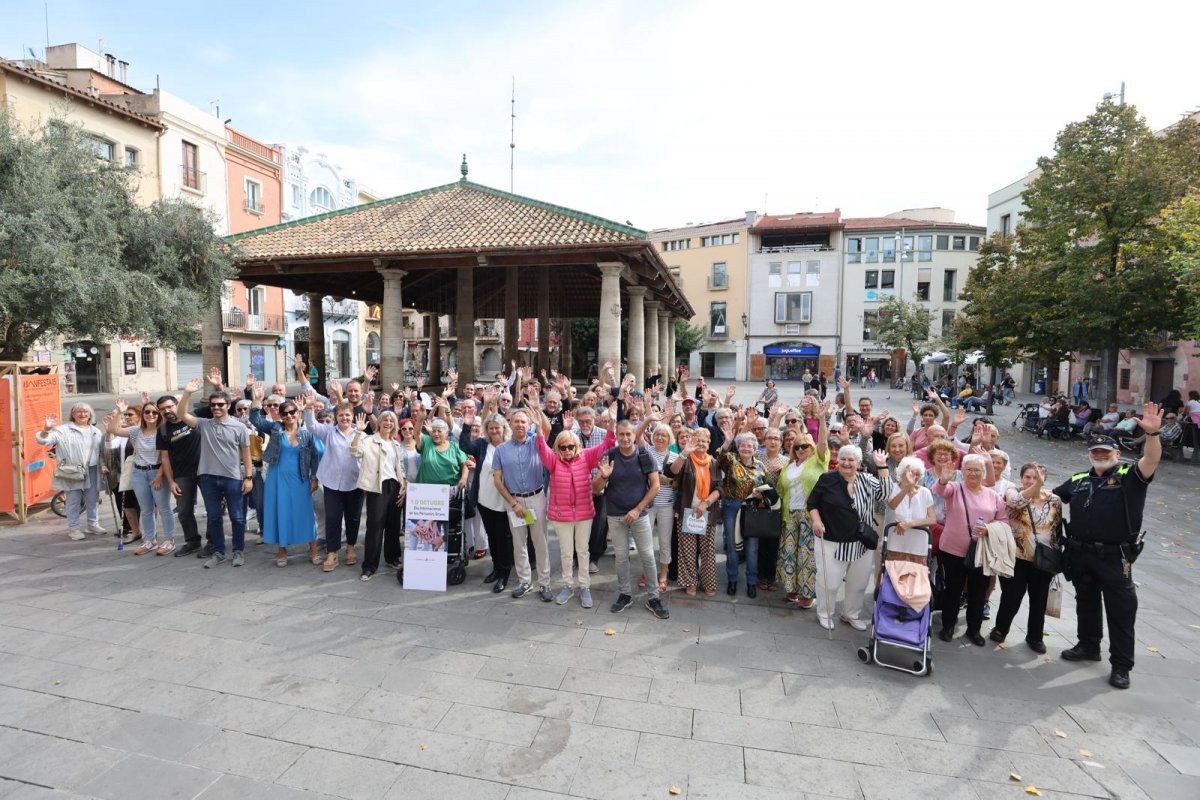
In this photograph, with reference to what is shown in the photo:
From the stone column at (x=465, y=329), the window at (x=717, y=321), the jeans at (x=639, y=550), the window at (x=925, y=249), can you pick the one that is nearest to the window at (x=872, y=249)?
the window at (x=925, y=249)

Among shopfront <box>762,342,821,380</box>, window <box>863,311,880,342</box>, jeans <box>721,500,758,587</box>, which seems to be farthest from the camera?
shopfront <box>762,342,821,380</box>

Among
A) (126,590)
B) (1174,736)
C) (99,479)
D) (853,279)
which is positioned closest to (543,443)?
(126,590)

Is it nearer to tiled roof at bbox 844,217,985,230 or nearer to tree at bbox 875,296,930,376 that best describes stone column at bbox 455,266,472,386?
tree at bbox 875,296,930,376

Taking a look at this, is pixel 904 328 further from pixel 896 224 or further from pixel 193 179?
pixel 193 179

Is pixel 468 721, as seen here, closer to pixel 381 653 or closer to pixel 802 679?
pixel 381 653

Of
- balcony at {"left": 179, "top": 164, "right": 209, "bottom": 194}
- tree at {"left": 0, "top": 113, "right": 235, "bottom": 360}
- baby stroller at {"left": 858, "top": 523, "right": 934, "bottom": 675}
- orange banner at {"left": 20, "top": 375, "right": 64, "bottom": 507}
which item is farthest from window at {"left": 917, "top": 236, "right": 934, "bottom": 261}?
orange banner at {"left": 20, "top": 375, "right": 64, "bottom": 507}

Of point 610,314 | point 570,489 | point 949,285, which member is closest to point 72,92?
point 610,314

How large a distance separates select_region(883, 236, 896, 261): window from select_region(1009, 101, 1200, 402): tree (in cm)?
2772

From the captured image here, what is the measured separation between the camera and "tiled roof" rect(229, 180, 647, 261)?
44.8 ft

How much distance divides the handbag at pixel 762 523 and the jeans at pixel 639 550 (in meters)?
0.86

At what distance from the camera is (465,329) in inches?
687

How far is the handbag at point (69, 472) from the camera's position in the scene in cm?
659

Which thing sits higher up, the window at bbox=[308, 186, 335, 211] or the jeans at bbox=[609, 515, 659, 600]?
the window at bbox=[308, 186, 335, 211]

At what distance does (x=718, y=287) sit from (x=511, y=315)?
99.9 ft
